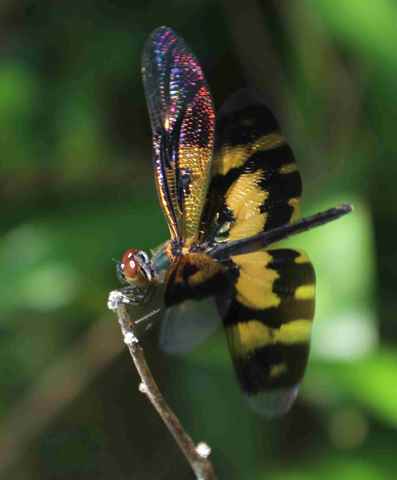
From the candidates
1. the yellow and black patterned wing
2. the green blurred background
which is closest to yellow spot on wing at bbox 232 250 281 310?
the yellow and black patterned wing

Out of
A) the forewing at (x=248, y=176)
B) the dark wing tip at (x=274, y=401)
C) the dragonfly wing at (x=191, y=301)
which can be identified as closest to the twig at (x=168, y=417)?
the dragonfly wing at (x=191, y=301)

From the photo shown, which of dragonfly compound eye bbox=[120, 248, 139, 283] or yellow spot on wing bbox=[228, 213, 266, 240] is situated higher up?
dragonfly compound eye bbox=[120, 248, 139, 283]

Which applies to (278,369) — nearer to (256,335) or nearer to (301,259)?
(256,335)

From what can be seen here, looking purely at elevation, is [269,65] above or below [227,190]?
above

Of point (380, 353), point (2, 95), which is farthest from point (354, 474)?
point (2, 95)

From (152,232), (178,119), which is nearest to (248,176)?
(178,119)

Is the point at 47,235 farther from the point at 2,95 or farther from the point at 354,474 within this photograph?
the point at 354,474

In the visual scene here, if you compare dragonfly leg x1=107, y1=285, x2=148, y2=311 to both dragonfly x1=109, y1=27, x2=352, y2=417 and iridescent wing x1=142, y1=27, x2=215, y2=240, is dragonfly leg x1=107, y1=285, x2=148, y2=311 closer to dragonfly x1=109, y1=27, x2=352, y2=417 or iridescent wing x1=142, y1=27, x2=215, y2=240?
dragonfly x1=109, y1=27, x2=352, y2=417
